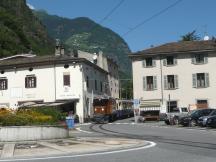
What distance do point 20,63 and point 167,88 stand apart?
18724 millimetres

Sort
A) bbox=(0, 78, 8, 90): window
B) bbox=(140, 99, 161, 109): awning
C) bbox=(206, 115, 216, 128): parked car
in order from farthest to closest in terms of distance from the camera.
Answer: bbox=(0, 78, 8, 90): window, bbox=(140, 99, 161, 109): awning, bbox=(206, 115, 216, 128): parked car

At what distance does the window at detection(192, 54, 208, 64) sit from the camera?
61.0m

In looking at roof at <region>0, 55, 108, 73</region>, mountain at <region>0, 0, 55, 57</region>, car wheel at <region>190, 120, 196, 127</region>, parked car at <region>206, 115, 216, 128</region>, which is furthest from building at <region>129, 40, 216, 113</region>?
mountain at <region>0, 0, 55, 57</region>

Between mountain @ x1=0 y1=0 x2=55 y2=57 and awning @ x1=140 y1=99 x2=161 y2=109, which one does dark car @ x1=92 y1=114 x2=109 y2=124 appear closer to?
awning @ x1=140 y1=99 x2=161 y2=109

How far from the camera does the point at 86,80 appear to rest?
2527 inches

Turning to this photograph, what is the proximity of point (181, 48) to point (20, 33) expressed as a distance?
67.7 meters

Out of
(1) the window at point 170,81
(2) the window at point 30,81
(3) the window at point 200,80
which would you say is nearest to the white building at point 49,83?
(2) the window at point 30,81

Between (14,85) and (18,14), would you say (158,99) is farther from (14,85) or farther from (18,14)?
(18,14)

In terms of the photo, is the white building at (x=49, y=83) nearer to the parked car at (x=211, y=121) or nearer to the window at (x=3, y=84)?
the window at (x=3, y=84)

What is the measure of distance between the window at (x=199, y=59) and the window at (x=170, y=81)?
2.93 meters

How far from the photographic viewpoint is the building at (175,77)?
6072 centimetres

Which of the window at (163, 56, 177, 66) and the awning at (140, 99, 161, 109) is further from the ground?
the window at (163, 56, 177, 66)

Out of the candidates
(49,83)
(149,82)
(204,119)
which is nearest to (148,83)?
(149,82)

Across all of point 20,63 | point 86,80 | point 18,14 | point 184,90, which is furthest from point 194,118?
point 18,14
